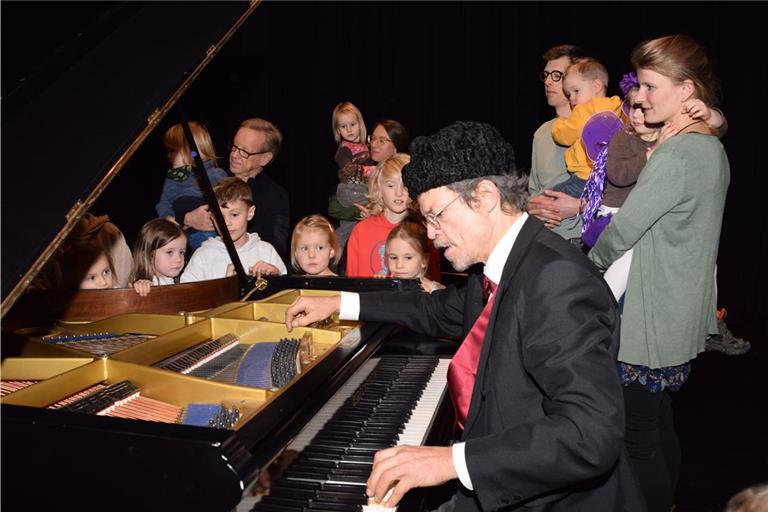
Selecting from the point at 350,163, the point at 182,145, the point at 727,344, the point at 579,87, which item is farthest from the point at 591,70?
the point at 727,344

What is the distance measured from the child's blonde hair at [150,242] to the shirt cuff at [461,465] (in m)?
2.47

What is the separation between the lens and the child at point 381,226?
4.37m

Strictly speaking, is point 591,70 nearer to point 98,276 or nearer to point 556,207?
point 556,207

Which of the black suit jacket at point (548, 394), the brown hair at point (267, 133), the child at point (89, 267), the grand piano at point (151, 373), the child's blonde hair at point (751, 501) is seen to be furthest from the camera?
the brown hair at point (267, 133)

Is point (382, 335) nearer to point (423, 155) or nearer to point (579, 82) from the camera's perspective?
point (423, 155)

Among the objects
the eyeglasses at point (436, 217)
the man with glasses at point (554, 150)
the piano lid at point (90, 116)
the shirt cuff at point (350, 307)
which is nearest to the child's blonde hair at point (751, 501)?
the eyeglasses at point (436, 217)

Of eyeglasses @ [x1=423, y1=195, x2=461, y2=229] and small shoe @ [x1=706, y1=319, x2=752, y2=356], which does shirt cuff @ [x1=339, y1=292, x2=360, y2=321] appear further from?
small shoe @ [x1=706, y1=319, x2=752, y2=356]

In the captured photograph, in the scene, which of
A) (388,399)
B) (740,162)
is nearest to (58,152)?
(388,399)

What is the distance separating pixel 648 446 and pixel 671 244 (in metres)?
0.79

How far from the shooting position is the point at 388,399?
7.06 feet

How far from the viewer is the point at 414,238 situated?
13.0 ft

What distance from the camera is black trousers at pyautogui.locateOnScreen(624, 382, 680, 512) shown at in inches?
112

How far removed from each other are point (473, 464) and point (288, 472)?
0.41m

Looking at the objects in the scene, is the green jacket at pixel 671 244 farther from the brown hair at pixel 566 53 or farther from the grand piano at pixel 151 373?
the brown hair at pixel 566 53
